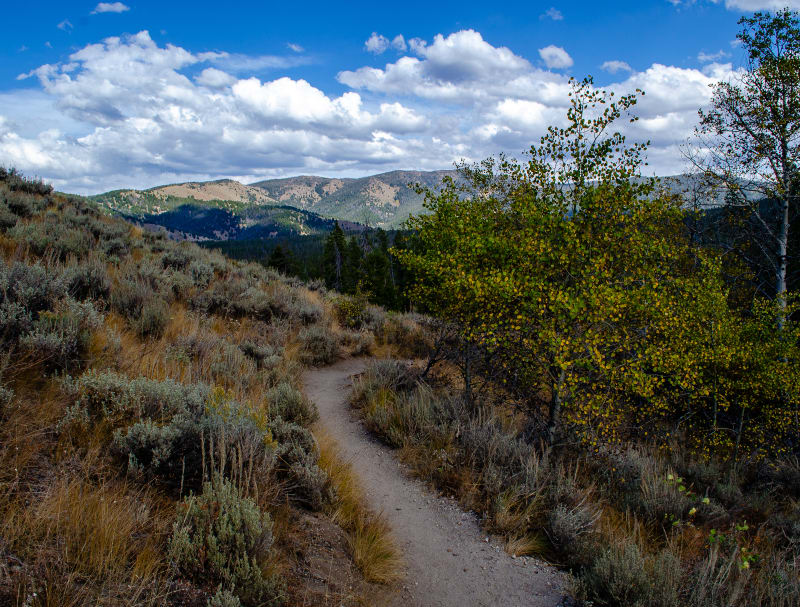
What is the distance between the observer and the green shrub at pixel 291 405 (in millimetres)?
5574

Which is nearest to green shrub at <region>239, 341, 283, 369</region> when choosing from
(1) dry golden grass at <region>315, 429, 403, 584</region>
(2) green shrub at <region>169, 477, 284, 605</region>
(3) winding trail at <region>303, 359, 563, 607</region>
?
(3) winding trail at <region>303, 359, 563, 607</region>

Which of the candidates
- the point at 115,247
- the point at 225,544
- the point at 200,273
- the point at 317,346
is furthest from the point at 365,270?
the point at 225,544

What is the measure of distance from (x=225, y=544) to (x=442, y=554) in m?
2.35

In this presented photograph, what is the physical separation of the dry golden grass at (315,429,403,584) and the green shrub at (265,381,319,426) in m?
1.09

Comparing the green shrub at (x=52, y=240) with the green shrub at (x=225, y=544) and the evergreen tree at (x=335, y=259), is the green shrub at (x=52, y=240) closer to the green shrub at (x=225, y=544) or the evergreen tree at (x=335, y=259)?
the green shrub at (x=225, y=544)

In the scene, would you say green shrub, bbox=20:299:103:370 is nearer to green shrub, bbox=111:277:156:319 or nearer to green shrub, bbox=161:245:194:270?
green shrub, bbox=111:277:156:319

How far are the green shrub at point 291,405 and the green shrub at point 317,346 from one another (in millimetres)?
3892

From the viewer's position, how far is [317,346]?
10.5 meters

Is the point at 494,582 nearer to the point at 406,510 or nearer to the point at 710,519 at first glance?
the point at 406,510

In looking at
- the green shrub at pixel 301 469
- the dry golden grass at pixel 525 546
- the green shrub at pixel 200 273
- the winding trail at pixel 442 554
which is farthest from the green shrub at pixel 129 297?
the dry golden grass at pixel 525 546

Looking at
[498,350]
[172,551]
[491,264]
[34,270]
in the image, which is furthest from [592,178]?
[34,270]

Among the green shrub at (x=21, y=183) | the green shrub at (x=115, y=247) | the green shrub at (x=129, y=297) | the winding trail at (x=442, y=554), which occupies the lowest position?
the winding trail at (x=442, y=554)

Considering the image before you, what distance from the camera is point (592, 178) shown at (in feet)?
17.7

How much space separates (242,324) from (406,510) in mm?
6421
